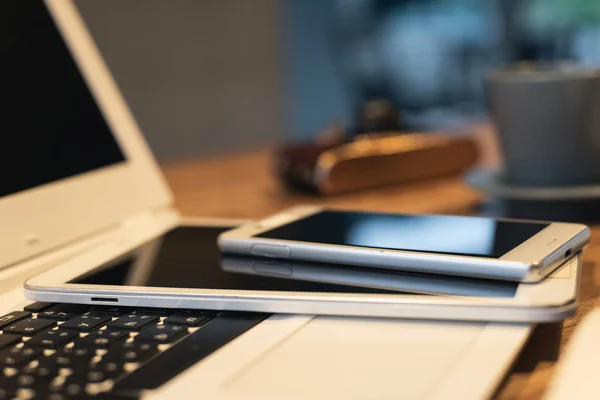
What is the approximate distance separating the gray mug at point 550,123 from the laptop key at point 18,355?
466 millimetres

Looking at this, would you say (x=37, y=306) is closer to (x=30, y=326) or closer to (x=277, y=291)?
(x=30, y=326)

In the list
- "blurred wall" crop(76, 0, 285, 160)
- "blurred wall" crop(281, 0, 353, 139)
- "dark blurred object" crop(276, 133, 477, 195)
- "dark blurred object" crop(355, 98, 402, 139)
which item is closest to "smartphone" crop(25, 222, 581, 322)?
"dark blurred object" crop(276, 133, 477, 195)

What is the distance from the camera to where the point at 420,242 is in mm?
474

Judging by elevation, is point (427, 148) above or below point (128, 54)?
below

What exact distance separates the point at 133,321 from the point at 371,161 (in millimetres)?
497

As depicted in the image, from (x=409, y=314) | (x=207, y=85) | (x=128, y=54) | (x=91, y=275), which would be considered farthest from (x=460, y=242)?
(x=207, y=85)

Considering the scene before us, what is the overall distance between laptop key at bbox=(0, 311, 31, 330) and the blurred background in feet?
5.69

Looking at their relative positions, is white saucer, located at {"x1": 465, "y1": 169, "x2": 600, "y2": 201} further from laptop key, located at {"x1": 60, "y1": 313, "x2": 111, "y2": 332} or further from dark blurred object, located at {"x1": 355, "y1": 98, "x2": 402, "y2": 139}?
laptop key, located at {"x1": 60, "y1": 313, "x2": 111, "y2": 332}

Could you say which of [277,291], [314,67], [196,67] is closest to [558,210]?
[277,291]

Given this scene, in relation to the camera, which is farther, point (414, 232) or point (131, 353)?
point (414, 232)

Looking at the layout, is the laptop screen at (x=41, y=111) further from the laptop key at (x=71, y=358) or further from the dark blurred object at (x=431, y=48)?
the dark blurred object at (x=431, y=48)

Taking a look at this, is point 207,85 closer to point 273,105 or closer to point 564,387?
point 273,105

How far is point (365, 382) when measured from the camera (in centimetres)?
33

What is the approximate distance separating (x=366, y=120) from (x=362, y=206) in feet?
0.61
